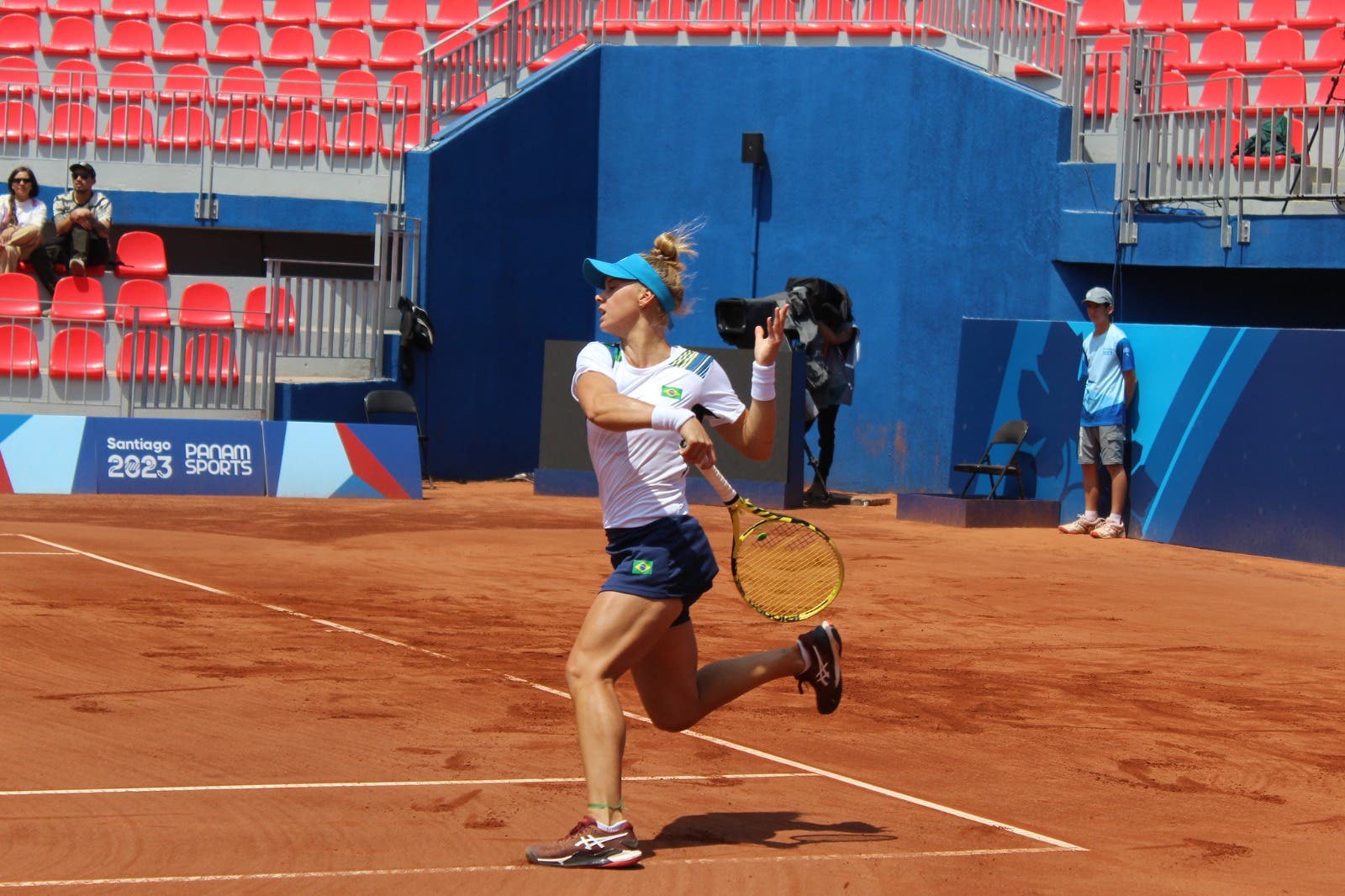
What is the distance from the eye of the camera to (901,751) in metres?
7.77

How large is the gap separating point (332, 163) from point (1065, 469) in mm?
10521

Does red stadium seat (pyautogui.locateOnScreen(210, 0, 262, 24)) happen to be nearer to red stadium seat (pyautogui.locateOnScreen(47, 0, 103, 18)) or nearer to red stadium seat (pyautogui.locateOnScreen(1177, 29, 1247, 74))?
red stadium seat (pyautogui.locateOnScreen(47, 0, 103, 18))

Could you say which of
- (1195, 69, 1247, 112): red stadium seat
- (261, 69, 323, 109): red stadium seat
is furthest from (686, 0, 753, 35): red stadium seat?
(1195, 69, 1247, 112): red stadium seat

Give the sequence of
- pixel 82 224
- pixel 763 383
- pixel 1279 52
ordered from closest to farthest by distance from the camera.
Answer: pixel 763 383 < pixel 82 224 < pixel 1279 52

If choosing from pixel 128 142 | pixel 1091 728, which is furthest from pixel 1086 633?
pixel 128 142

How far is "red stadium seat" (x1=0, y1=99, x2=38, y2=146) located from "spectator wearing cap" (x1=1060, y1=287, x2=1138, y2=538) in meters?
14.0

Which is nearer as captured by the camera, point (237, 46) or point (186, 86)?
point (186, 86)

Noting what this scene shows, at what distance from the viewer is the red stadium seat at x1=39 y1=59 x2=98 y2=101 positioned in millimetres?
22625

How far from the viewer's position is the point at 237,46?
82.9 feet

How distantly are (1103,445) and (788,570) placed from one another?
10902 mm

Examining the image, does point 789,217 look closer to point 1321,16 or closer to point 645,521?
point 1321,16

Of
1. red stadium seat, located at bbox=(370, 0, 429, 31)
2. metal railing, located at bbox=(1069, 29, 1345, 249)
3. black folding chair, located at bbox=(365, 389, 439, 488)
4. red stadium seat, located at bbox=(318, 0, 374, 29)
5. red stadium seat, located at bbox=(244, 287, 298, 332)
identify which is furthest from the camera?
red stadium seat, located at bbox=(318, 0, 374, 29)

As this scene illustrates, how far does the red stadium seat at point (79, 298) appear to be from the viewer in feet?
65.1

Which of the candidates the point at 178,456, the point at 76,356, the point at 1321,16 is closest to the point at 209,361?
the point at 178,456
